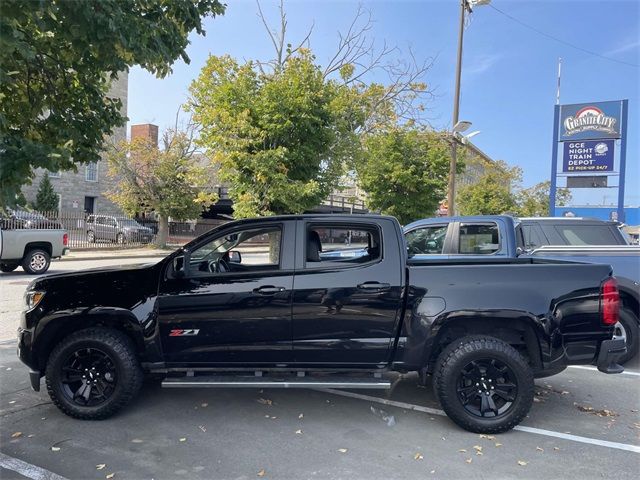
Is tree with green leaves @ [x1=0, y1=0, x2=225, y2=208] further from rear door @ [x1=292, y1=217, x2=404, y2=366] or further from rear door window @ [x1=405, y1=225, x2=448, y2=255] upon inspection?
rear door window @ [x1=405, y1=225, x2=448, y2=255]

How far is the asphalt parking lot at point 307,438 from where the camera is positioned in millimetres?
3486

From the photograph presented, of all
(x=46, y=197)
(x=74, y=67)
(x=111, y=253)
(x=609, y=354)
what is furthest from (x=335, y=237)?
(x=46, y=197)


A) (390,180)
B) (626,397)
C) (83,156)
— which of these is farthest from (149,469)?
(390,180)

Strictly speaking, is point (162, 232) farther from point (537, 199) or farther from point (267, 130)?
point (537, 199)

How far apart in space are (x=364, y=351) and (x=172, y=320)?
1719 millimetres

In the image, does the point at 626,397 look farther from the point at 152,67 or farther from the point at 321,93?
the point at 321,93

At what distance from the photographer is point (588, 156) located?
22.4 meters

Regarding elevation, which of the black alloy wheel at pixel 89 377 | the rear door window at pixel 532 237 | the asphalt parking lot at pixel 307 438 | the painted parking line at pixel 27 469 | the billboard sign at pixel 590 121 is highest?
the billboard sign at pixel 590 121

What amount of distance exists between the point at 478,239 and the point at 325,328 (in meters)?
3.91

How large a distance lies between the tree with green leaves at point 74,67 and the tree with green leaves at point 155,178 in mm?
20126

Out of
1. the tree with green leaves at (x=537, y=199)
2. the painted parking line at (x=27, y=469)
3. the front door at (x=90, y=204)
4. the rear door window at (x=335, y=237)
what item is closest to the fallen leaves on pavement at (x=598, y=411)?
the rear door window at (x=335, y=237)

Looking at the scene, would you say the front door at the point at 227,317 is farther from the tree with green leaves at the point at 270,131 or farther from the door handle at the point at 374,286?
the tree with green leaves at the point at 270,131

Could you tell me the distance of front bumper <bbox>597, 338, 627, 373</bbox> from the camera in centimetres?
422

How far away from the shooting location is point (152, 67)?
455cm
